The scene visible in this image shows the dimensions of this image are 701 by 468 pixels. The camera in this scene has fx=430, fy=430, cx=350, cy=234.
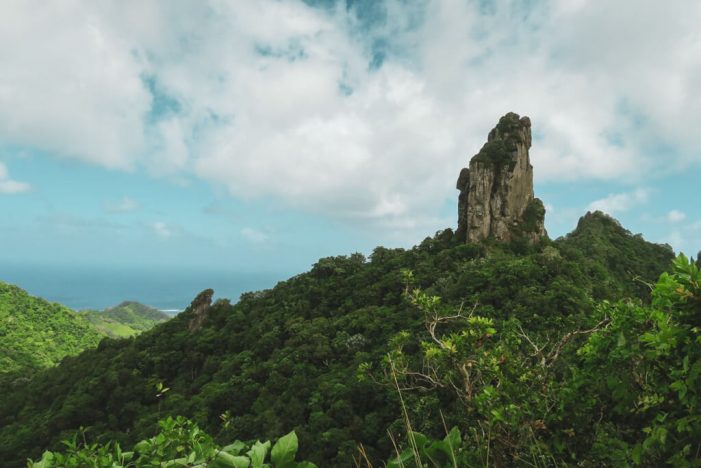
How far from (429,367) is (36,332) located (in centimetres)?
Result: 8013

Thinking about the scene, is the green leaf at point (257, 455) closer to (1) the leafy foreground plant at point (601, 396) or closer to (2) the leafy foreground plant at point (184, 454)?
(2) the leafy foreground plant at point (184, 454)

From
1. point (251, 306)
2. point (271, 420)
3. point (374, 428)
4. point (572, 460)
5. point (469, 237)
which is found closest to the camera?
point (572, 460)

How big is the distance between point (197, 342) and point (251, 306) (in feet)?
20.6

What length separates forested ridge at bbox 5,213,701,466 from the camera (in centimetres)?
264

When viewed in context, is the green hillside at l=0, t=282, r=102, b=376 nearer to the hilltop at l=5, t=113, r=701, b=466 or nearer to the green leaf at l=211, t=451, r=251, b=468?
the hilltop at l=5, t=113, r=701, b=466

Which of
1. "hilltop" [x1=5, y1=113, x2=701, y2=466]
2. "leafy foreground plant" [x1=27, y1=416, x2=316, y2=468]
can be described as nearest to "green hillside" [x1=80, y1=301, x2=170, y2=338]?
"hilltop" [x1=5, y1=113, x2=701, y2=466]

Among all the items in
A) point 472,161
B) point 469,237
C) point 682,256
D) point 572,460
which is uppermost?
point 472,161

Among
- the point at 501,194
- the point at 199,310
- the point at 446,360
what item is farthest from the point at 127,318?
the point at 446,360

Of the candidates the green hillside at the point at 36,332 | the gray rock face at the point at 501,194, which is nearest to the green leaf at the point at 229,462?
the gray rock face at the point at 501,194

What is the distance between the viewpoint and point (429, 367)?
4508mm

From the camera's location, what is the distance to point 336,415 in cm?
2044

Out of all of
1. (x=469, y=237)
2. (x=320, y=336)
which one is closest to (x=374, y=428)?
(x=320, y=336)

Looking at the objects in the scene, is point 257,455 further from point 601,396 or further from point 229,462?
point 601,396

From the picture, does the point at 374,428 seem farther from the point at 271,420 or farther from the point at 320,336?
the point at 320,336
